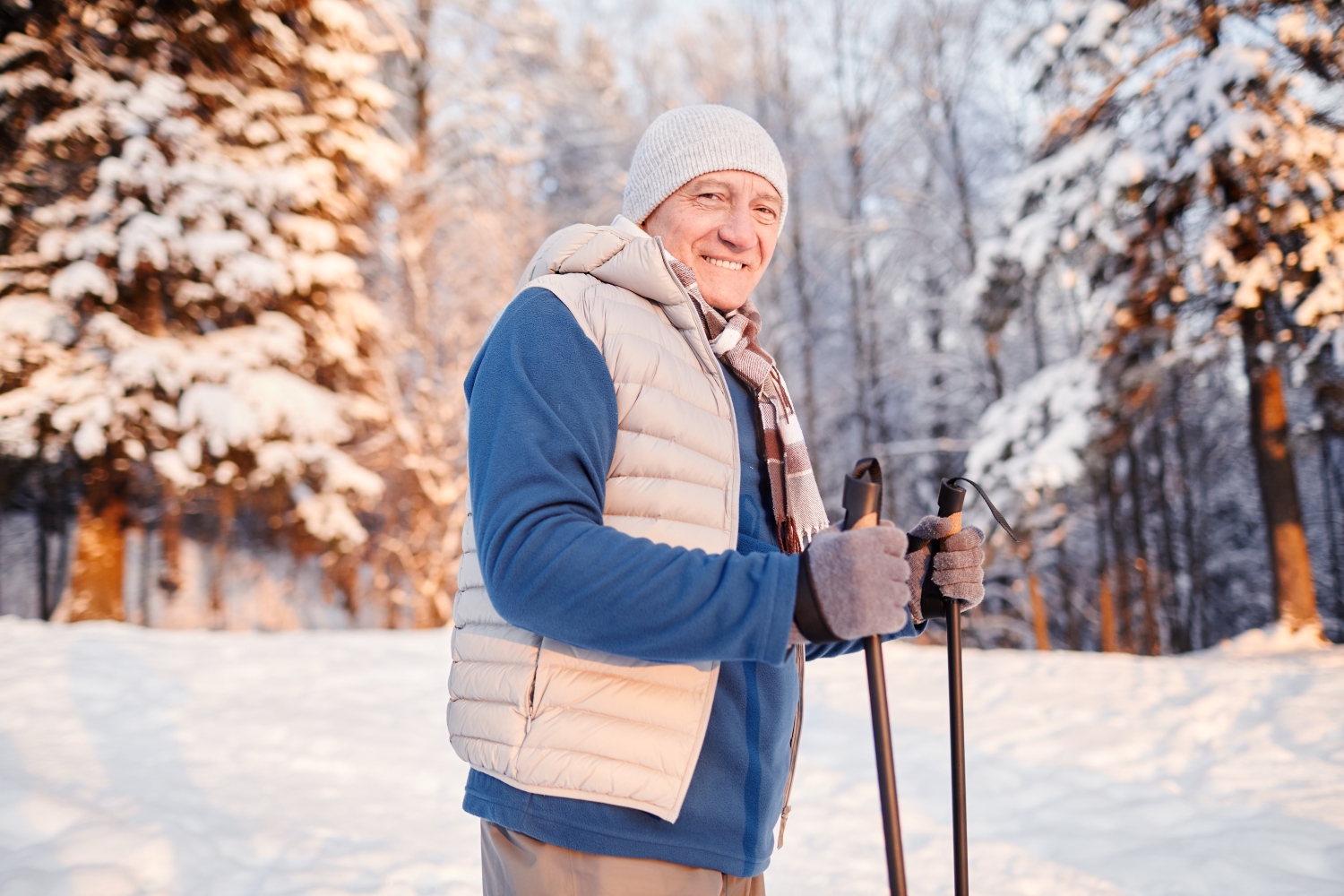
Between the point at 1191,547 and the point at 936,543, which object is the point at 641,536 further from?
the point at 1191,547

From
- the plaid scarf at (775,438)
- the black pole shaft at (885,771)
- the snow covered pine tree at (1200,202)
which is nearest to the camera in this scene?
the black pole shaft at (885,771)

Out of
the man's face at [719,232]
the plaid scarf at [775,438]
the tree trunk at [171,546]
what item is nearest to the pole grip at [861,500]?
the plaid scarf at [775,438]

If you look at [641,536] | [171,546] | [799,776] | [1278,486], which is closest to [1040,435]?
[1278,486]

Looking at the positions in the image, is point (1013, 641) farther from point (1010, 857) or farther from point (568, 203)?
point (1010, 857)

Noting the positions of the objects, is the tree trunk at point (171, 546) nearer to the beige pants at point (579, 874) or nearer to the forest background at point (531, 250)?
the forest background at point (531, 250)

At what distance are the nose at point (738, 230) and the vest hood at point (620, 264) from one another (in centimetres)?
26

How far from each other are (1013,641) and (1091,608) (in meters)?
2.09

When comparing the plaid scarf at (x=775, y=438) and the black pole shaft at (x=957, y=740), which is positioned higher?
the plaid scarf at (x=775, y=438)

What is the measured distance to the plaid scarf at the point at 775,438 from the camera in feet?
5.04

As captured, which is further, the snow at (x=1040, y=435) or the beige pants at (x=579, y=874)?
the snow at (x=1040, y=435)

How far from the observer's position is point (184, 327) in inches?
376

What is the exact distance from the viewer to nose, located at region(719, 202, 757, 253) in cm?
166

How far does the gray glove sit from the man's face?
2.00 ft

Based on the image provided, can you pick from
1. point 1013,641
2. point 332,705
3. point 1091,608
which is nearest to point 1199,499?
point 1091,608
